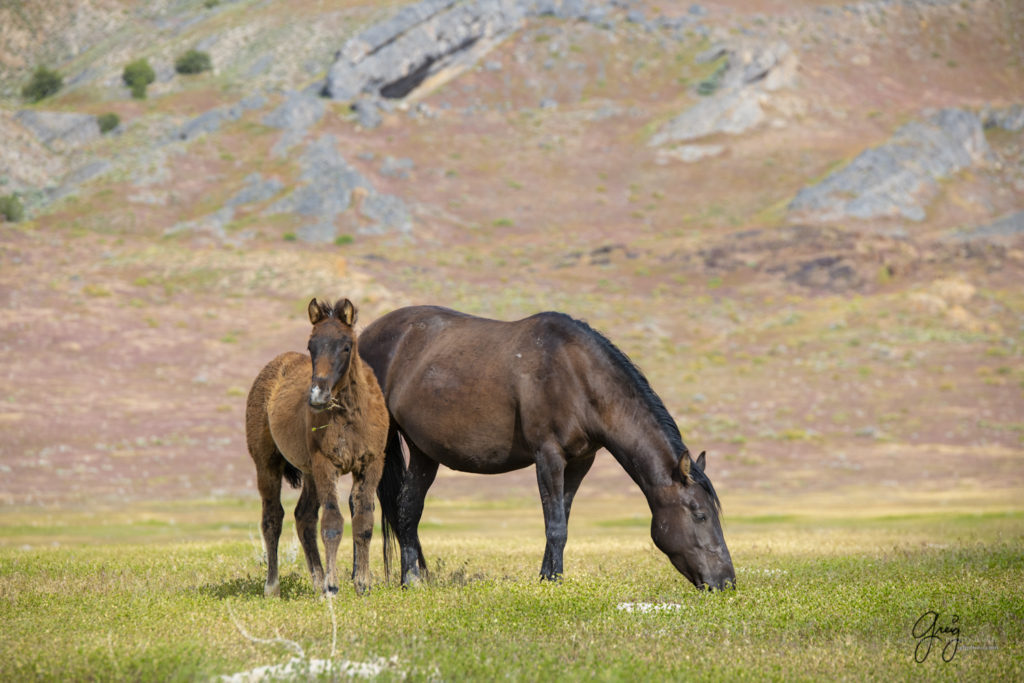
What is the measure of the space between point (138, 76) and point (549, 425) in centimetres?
10721

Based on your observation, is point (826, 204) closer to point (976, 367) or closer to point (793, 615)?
point (976, 367)

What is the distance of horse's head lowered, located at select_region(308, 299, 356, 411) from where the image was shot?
28.9ft

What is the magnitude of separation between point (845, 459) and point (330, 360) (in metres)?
37.6

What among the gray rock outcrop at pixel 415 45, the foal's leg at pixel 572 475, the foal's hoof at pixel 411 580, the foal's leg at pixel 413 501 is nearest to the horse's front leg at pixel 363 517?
the foal's hoof at pixel 411 580

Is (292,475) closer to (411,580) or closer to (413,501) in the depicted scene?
(413,501)

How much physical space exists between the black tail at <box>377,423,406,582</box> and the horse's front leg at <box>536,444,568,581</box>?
2365 mm

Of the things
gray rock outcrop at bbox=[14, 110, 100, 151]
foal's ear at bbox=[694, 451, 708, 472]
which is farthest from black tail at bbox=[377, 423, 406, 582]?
gray rock outcrop at bbox=[14, 110, 100, 151]

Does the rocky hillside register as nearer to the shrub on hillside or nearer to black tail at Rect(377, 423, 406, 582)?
the shrub on hillside

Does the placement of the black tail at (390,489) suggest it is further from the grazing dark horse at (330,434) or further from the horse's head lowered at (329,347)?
the horse's head lowered at (329,347)

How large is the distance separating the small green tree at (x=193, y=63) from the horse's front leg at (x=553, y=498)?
109m

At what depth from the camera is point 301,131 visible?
3524 inches

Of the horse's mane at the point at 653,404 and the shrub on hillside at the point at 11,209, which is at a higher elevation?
the shrub on hillside at the point at 11,209

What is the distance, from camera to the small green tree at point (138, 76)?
104375 mm

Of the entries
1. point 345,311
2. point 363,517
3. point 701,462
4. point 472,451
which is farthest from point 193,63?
point 701,462
